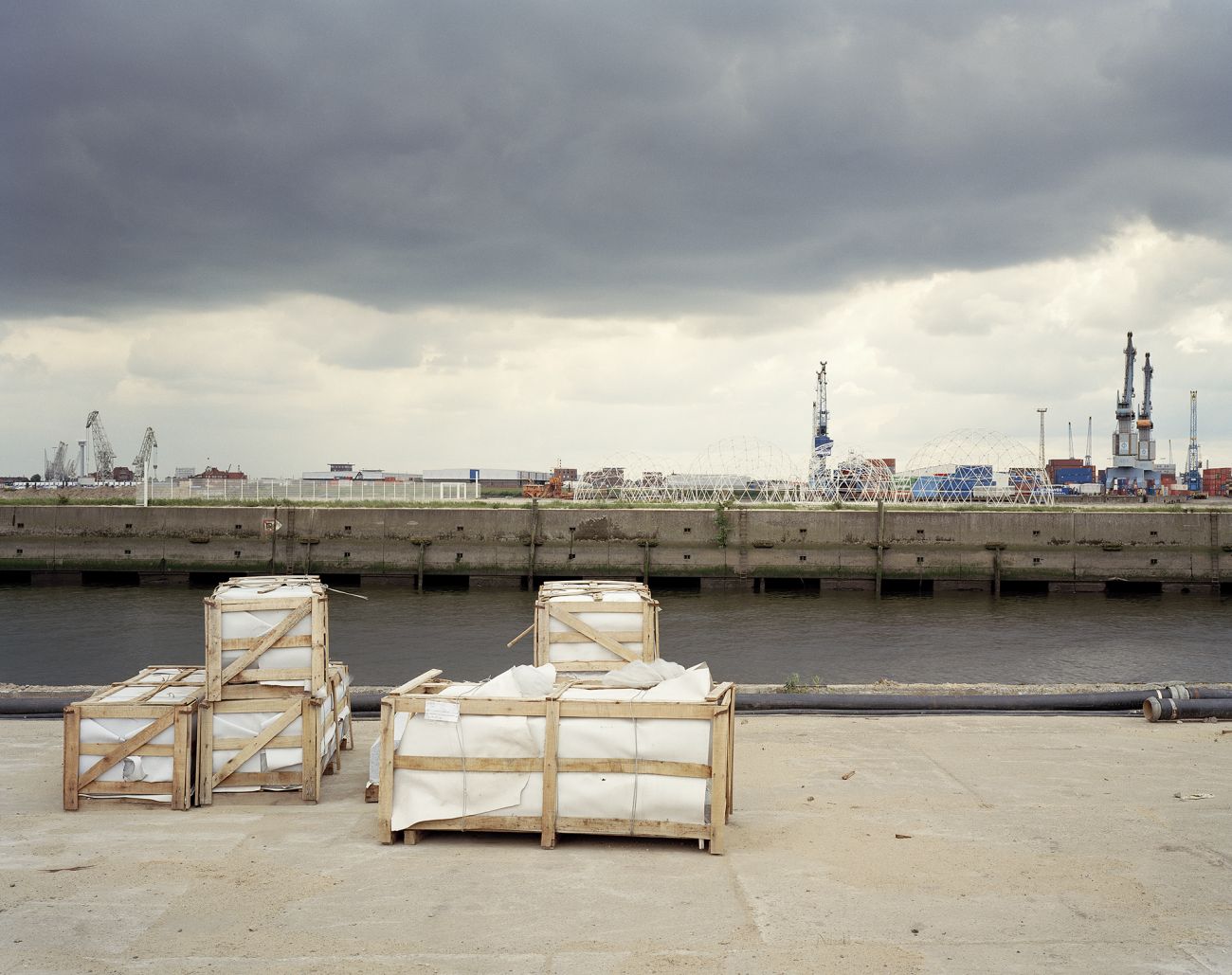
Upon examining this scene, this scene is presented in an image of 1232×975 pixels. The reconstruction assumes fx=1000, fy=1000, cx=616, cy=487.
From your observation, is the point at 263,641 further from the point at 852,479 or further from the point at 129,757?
the point at 852,479

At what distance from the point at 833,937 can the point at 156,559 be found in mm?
42509

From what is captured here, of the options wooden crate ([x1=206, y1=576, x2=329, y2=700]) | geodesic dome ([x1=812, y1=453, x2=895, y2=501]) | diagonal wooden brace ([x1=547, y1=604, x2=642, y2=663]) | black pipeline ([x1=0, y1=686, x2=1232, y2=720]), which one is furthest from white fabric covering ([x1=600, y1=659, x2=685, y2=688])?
geodesic dome ([x1=812, y1=453, x2=895, y2=501])

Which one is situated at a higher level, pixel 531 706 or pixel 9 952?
pixel 531 706

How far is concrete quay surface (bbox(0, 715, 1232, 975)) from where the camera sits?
21.0 feet

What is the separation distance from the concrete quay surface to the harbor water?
12885 mm

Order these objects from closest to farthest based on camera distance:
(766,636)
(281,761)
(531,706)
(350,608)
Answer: (531,706) < (281,761) < (766,636) < (350,608)

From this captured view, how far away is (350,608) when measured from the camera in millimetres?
35594

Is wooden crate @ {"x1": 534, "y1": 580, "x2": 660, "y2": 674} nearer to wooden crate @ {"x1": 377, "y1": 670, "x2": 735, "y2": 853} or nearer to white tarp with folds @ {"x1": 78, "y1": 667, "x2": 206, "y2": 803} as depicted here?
wooden crate @ {"x1": 377, "y1": 670, "x2": 735, "y2": 853}

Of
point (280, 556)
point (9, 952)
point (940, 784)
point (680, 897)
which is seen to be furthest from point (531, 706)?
point (280, 556)

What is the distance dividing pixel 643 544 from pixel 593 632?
101ft

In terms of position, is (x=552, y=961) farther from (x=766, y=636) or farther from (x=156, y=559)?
(x=156, y=559)

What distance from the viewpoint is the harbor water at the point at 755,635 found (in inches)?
990

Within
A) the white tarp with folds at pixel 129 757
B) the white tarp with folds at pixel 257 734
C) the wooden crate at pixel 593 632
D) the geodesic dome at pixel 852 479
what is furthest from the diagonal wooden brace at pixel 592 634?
the geodesic dome at pixel 852 479

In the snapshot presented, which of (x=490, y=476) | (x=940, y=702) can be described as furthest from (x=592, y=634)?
(x=490, y=476)
